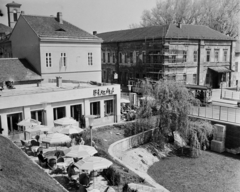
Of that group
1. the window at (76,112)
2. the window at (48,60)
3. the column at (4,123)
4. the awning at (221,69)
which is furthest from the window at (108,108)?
the awning at (221,69)

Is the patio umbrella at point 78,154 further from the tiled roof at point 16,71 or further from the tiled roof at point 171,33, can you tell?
the tiled roof at point 171,33

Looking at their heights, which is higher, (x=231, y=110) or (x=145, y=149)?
(x=231, y=110)

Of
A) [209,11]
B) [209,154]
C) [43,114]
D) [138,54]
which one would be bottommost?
[209,154]

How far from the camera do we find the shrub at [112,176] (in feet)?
40.5

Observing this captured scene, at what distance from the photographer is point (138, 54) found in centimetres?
3822

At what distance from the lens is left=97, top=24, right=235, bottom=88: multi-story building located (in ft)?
114

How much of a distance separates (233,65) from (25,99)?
108ft

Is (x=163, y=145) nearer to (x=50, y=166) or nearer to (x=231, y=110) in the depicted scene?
(x=231, y=110)

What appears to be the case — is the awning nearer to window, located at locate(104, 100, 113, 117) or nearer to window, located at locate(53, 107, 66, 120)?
window, located at locate(104, 100, 113, 117)

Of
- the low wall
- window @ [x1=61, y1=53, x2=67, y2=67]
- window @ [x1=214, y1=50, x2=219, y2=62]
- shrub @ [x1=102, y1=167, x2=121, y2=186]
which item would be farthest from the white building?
window @ [x1=214, y1=50, x2=219, y2=62]

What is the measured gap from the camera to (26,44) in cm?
2756

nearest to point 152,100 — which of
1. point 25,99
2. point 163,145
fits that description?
point 163,145

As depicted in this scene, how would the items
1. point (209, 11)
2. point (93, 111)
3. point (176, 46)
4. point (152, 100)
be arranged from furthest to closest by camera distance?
point (209, 11), point (176, 46), point (93, 111), point (152, 100)

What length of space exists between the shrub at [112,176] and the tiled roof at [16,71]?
14.1 meters
